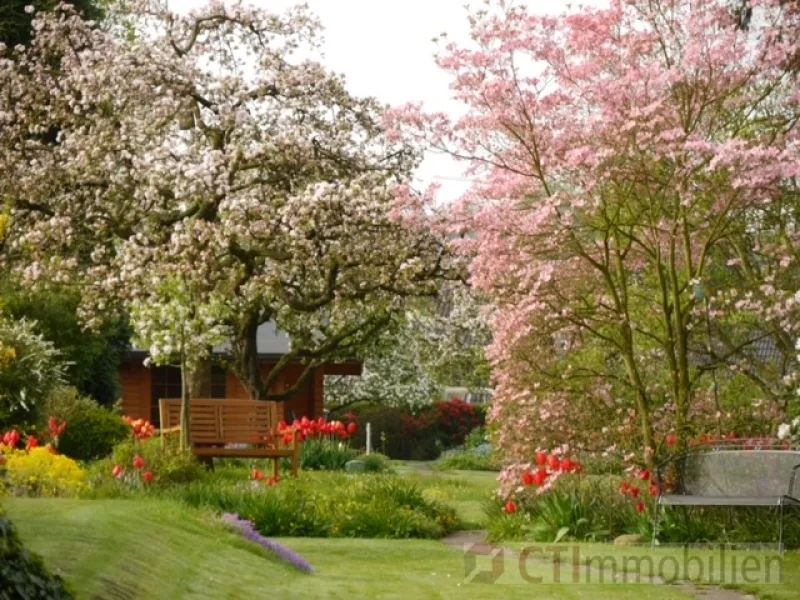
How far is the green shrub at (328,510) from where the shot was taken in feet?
47.0

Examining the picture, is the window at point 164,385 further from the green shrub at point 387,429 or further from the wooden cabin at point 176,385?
the green shrub at point 387,429

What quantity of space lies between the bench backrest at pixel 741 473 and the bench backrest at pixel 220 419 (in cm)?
696

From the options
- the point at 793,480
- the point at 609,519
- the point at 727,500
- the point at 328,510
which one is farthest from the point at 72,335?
the point at 793,480

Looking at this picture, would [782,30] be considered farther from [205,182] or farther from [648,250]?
[205,182]

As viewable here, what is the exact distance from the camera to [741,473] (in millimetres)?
13352

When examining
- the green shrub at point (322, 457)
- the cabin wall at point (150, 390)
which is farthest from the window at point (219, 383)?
the green shrub at point (322, 457)

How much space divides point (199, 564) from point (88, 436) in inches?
519

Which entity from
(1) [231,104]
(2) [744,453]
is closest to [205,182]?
(1) [231,104]

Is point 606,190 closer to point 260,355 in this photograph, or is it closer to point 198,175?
point 198,175

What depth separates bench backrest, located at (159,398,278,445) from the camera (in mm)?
18703

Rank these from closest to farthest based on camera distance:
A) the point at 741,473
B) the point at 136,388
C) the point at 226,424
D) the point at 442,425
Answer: the point at 741,473
the point at 226,424
the point at 136,388
the point at 442,425

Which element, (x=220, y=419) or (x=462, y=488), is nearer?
(x=220, y=419)

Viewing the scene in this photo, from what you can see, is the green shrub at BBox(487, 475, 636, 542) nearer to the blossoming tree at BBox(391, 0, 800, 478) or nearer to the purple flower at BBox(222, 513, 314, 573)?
the blossoming tree at BBox(391, 0, 800, 478)

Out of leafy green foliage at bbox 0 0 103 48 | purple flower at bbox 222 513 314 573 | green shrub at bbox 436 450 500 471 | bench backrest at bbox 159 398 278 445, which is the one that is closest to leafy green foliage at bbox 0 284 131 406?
leafy green foliage at bbox 0 0 103 48
